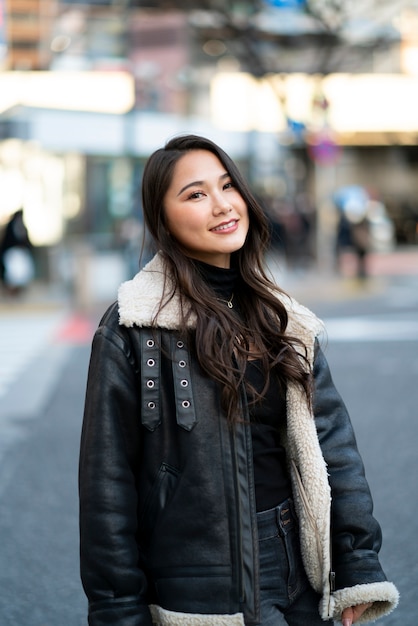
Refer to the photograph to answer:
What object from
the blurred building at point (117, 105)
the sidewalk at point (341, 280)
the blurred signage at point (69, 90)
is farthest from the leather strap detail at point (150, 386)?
the blurred signage at point (69, 90)

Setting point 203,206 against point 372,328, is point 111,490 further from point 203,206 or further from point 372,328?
point 372,328

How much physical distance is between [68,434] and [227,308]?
593 cm

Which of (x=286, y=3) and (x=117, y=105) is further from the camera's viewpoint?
(x=117, y=105)

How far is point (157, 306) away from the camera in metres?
2.31

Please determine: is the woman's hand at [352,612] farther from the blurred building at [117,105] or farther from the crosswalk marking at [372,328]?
the blurred building at [117,105]

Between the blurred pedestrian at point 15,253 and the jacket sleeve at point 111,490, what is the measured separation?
1621 cm

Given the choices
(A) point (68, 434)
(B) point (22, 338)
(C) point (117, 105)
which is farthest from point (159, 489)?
(C) point (117, 105)

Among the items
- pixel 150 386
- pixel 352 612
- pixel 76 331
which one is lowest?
pixel 76 331

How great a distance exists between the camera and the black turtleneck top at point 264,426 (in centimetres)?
233

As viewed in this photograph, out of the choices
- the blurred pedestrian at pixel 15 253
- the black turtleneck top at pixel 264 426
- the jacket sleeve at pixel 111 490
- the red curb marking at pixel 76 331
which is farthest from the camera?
the blurred pedestrian at pixel 15 253

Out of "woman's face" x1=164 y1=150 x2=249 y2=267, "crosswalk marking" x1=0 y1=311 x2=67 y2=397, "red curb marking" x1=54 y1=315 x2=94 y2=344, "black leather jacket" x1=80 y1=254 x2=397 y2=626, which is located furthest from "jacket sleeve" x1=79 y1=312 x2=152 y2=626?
"red curb marking" x1=54 y1=315 x2=94 y2=344

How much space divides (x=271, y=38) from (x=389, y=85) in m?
18.3

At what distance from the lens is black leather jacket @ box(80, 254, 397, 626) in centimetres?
220

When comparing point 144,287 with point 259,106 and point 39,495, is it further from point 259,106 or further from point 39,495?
point 259,106
